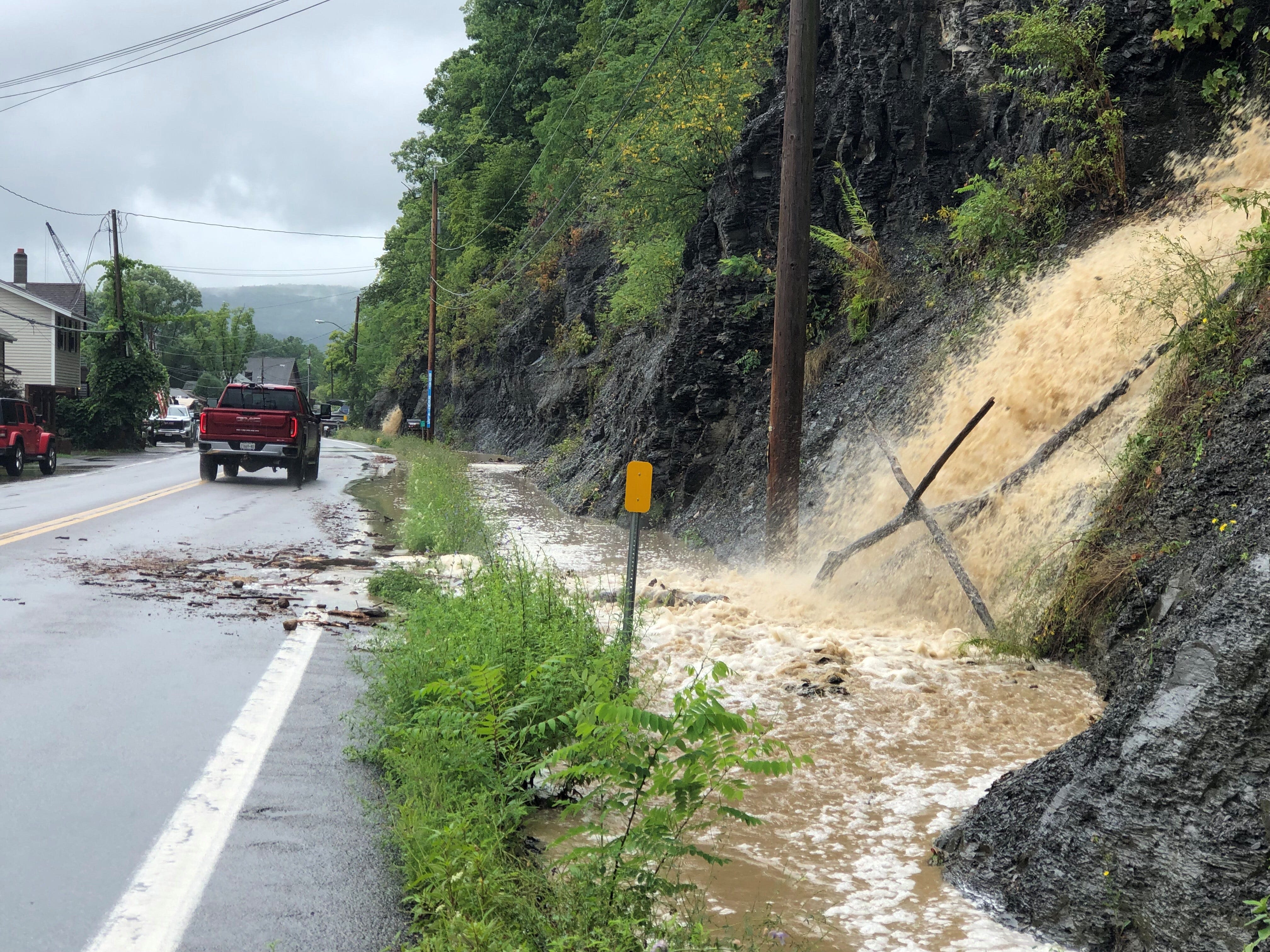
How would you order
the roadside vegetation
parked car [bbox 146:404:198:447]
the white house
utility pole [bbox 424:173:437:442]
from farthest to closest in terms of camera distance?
the white house < parked car [bbox 146:404:198:447] < utility pole [bbox 424:173:437:442] < the roadside vegetation

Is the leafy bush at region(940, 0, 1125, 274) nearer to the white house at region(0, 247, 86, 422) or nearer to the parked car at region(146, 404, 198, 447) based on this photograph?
the parked car at region(146, 404, 198, 447)

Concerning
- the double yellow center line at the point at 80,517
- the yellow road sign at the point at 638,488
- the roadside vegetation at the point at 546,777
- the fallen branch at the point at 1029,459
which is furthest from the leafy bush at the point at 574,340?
the yellow road sign at the point at 638,488

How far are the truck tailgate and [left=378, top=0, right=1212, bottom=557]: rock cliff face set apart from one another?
6769mm

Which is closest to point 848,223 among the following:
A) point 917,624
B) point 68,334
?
point 917,624

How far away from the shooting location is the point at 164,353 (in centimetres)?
14225

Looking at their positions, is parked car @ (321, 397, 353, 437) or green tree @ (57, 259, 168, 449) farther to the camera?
parked car @ (321, 397, 353, 437)

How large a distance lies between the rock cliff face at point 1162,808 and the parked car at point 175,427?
51693 millimetres

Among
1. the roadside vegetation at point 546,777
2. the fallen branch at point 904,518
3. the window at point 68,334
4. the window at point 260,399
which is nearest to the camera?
the roadside vegetation at point 546,777

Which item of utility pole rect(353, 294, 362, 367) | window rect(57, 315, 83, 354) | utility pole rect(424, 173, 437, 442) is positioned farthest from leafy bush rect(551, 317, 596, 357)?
utility pole rect(353, 294, 362, 367)

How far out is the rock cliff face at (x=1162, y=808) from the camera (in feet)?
11.5

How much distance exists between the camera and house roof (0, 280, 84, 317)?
54844 millimetres

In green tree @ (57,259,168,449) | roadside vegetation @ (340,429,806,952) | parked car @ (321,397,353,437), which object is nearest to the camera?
roadside vegetation @ (340,429,806,952)

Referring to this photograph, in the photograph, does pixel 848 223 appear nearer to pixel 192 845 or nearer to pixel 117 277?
pixel 192 845

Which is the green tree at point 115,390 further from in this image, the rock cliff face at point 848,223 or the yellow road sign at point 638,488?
the yellow road sign at point 638,488
